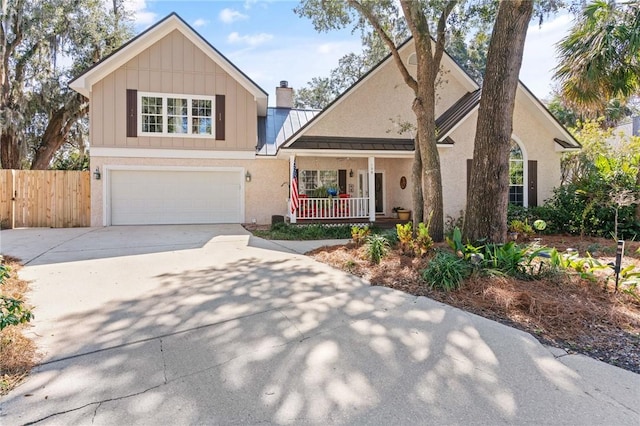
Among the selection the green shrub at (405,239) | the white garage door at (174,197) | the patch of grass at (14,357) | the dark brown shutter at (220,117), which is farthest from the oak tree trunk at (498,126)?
the dark brown shutter at (220,117)

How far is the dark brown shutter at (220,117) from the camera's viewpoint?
14.1 metres

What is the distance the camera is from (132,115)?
1339 centimetres

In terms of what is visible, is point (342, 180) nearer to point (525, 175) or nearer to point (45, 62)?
point (525, 175)

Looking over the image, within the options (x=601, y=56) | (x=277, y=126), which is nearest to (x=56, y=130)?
(x=277, y=126)

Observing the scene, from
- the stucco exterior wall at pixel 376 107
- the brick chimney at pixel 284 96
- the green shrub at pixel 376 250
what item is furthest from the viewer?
the brick chimney at pixel 284 96

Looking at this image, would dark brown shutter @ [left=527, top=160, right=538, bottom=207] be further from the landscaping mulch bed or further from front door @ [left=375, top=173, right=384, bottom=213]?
the landscaping mulch bed

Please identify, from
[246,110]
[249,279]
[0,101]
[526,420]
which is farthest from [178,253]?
[0,101]

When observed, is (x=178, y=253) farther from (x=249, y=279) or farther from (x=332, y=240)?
(x=332, y=240)

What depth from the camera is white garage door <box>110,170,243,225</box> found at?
13.5 metres

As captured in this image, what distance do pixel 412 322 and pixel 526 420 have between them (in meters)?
1.59

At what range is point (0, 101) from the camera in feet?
49.4

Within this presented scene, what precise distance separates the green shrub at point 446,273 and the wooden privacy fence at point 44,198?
1299cm

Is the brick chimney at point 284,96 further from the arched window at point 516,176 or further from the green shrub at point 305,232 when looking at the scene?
the arched window at point 516,176

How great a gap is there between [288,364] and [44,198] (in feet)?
45.8
